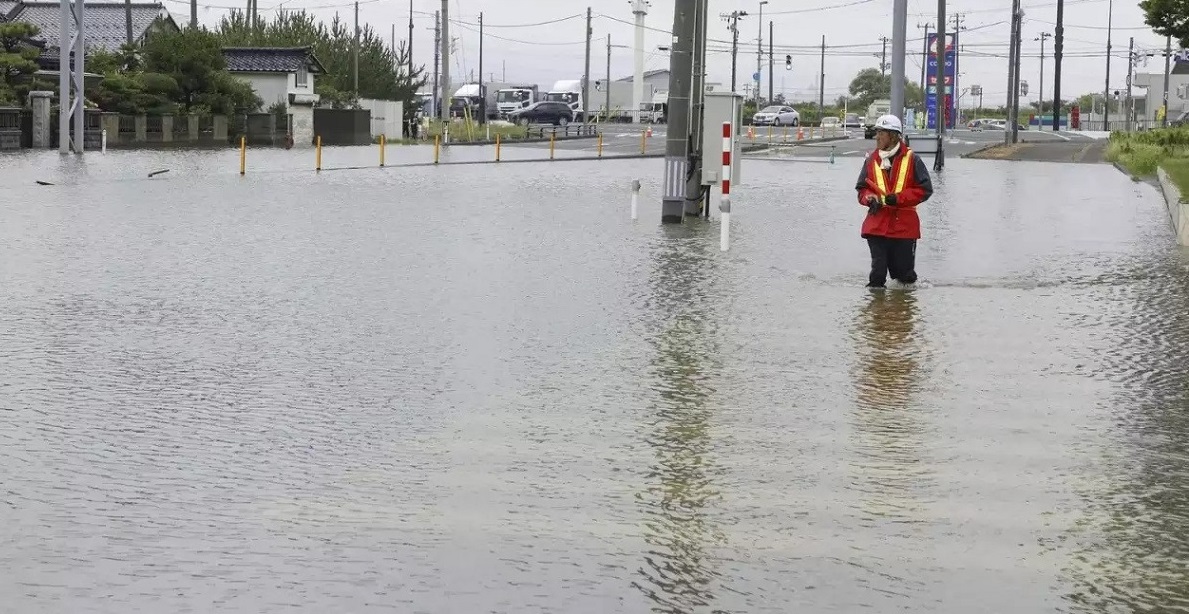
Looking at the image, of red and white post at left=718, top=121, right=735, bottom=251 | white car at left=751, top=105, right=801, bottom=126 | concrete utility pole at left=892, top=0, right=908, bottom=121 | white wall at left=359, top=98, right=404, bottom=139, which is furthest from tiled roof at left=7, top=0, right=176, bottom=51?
Answer: red and white post at left=718, top=121, right=735, bottom=251

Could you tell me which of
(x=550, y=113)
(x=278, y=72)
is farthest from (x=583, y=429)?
(x=550, y=113)

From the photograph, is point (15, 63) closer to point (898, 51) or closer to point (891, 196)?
point (898, 51)

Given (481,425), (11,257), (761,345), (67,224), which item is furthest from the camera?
(67,224)

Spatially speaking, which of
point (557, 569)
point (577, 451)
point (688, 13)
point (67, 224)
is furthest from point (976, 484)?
point (688, 13)

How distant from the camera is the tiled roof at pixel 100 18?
8012 centimetres

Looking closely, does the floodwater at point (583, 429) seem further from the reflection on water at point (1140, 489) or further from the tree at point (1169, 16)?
the tree at point (1169, 16)

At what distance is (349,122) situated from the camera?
6950 cm

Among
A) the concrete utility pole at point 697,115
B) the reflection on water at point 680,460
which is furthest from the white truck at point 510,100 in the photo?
the reflection on water at point 680,460

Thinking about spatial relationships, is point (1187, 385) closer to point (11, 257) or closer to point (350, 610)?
point (350, 610)

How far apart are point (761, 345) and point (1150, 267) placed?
7022 mm

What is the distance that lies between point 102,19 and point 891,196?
75623mm

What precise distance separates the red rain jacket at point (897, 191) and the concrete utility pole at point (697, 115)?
9013 millimetres

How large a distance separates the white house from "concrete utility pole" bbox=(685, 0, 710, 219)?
52.9 metres

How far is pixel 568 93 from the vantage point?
119938 millimetres
